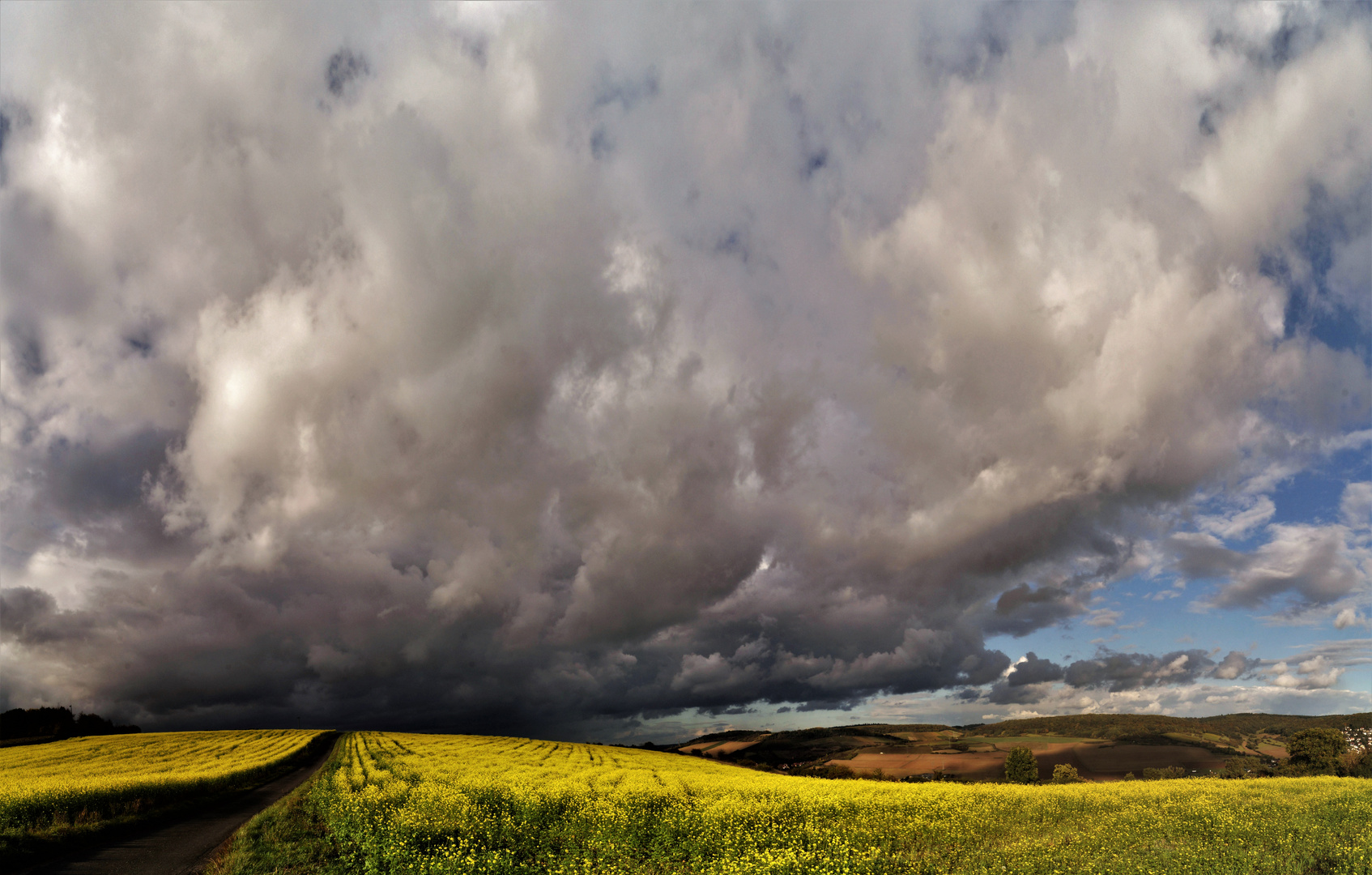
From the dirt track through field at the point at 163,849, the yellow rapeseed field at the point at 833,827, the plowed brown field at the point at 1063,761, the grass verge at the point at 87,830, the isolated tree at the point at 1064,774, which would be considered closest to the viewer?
the yellow rapeseed field at the point at 833,827

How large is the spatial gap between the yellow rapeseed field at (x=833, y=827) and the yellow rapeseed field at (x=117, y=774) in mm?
10458

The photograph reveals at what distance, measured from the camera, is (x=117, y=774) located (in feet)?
153

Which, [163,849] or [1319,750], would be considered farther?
[1319,750]

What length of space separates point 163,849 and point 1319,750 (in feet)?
411

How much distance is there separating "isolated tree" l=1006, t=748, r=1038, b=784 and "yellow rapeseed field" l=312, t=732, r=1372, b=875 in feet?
213

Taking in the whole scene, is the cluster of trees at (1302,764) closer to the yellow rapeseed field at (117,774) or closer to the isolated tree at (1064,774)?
the isolated tree at (1064,774)

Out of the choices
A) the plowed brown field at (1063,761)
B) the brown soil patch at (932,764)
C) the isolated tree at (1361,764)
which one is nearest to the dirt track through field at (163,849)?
the brown soil patch at (932,764)

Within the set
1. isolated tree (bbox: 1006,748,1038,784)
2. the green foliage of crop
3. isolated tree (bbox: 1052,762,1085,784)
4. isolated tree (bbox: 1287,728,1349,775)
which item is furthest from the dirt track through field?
isolated tree (bbox: 1287,728,1349,775)

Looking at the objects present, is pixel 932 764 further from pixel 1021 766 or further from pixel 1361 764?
pixel 1361 764

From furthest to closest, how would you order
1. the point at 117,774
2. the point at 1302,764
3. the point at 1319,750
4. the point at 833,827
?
the point at 1302,764 < the point at 1319,750 < the point at 117,774 < the point at 833,827

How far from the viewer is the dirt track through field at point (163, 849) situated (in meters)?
22.9

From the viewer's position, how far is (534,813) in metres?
28.3

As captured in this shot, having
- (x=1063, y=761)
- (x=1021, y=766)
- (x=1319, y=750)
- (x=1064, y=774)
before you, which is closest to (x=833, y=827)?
(x=1064, y=774)

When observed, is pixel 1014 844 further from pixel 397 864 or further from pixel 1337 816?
pixel 397 864
